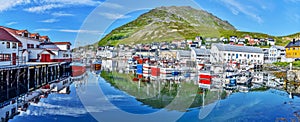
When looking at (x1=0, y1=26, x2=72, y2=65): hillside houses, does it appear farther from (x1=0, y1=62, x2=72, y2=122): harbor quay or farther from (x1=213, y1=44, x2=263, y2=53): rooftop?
(x1=213, y1=44, x2=263, y2=53): rooftop

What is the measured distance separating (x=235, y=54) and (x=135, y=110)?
20.8 metres

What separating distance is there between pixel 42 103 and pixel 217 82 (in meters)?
8.98

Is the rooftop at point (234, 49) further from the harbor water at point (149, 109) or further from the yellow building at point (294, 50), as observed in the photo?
the harbor water at point (149, 109)

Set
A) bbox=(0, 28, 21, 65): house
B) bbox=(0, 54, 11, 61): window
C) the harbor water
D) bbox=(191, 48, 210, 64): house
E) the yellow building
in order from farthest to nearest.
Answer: the yellow building, bbox=(191, 48, 210, 64): house, bbox=(0, 28, 21, 65): house, bbox=(0, 54, 11, 61): window, the harbor water

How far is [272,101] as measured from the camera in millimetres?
9336

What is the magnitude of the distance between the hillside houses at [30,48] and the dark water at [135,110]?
20.1 ft

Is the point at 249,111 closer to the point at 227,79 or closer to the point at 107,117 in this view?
the point at 107,117

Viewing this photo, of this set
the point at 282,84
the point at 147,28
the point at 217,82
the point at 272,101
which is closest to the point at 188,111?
the point at 147,28

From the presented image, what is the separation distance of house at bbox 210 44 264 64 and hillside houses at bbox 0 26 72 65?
513 inches

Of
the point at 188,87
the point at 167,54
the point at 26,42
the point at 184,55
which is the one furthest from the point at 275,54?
the point at 26,42

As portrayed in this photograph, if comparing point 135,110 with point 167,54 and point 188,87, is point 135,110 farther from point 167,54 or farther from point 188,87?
point 167,54

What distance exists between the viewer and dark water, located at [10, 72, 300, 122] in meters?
6.20

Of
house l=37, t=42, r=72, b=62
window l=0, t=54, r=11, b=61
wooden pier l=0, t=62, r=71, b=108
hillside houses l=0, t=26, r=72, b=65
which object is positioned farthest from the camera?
house l=37, t=42, r=72, b=62

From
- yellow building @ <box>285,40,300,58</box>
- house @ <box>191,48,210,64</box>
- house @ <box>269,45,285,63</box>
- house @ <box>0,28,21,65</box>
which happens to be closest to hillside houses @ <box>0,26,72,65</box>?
house @ <box>0,28,21,65</box>
